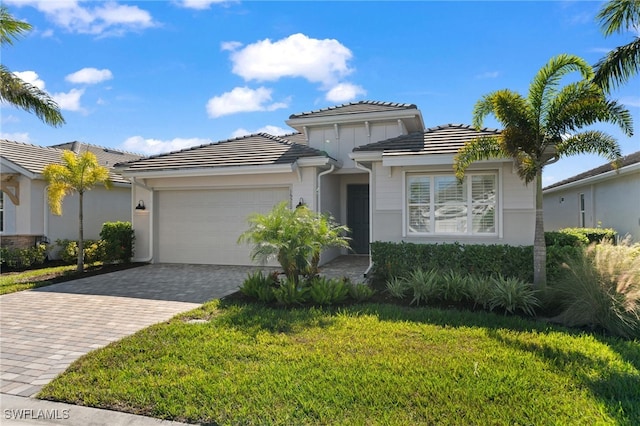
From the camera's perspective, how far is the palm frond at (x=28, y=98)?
1154 centimetres

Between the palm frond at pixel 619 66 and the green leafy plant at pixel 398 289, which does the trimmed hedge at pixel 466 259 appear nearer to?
the green leafy plant at pixel 398 289

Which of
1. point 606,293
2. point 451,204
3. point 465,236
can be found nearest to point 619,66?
point 451,204

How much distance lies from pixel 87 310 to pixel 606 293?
9.49 meters

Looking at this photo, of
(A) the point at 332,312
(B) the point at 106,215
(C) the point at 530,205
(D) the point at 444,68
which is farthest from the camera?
(B) the point at 106,215

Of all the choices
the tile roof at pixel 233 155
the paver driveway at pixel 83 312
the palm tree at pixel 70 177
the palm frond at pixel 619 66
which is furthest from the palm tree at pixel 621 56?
the palm tree at pixel 70 177

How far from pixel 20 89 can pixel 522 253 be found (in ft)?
50.4

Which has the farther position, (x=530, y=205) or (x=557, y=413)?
(x=530, y=205)

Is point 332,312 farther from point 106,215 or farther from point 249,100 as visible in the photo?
point 106,215

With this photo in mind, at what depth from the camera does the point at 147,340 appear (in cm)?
554

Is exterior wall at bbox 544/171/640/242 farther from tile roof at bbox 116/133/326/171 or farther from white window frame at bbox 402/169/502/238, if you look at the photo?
tile roof at bbox 116/133/326/171

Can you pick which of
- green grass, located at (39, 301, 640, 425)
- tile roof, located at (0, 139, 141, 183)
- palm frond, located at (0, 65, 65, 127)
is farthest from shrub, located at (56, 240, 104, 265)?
green grass, located at (39, 301, 640, 425)

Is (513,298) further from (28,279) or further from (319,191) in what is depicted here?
(28,279)

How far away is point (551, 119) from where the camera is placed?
309 inches

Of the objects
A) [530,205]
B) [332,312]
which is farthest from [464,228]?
[332,312]
